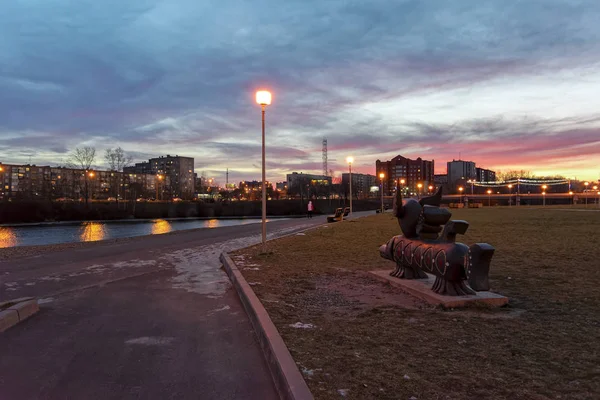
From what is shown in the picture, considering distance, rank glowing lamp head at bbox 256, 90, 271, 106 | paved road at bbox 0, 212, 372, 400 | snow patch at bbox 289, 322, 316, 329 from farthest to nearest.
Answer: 1. glowing lamp head at bbox 256, 90, 271, 106
2. snow patch at bbox 289, 322, 316, 329
3. paved road at bbox 0, 212, 372, 400

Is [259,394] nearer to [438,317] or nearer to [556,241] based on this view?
[438,317]

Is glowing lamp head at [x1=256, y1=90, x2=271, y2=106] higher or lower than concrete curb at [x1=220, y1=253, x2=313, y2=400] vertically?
higher

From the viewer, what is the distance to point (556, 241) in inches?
621

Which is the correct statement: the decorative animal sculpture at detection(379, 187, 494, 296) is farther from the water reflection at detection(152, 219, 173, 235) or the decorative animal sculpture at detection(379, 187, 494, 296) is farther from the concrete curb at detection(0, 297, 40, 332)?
the water reflection at detection(152, 219, 173, 235)

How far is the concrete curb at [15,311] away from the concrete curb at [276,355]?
3.38 meters

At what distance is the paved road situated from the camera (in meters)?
4.19

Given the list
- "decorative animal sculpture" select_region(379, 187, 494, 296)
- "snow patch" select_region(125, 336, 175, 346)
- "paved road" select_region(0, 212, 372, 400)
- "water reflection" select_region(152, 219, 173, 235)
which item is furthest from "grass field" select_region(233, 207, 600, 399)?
"water reflection" select_region(152, 219, 173, 235)

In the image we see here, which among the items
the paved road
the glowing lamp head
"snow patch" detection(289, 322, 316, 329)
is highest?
the glowing lamp head

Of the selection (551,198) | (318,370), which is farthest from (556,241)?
(551,198)

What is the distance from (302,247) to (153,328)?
973cm

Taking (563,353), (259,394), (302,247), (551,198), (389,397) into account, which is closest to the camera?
(389,397)

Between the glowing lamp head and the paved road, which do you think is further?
the glowing lamp head

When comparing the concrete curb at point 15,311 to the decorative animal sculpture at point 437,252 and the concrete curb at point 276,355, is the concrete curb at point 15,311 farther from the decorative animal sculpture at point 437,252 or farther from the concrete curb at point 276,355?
the decorative animal sculpture at point 437,252

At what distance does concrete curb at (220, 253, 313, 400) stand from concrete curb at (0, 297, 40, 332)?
3.38 m
